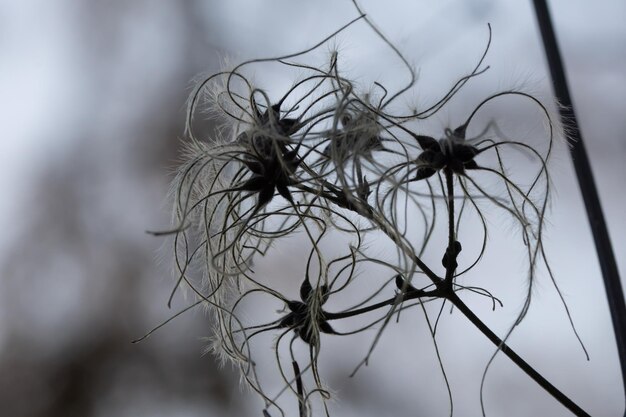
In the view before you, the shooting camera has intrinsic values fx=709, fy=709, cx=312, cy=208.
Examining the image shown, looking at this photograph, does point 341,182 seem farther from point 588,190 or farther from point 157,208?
point 157,208

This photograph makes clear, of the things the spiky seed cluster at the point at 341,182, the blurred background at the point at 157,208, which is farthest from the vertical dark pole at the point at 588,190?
the blurred background at the point at 157,208

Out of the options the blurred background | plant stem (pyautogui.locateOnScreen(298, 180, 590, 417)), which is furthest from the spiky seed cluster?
the blurred background

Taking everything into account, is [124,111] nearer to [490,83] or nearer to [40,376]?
[40,376]

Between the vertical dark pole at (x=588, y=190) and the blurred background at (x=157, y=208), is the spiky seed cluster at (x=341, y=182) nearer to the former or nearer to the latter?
the vertical dark pole at (x=588, y=190)

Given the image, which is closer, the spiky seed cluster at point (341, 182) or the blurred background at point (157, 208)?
the spiky seed cluster at point (341, 182)

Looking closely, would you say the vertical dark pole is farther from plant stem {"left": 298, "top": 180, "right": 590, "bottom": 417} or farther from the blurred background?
the blurred background
